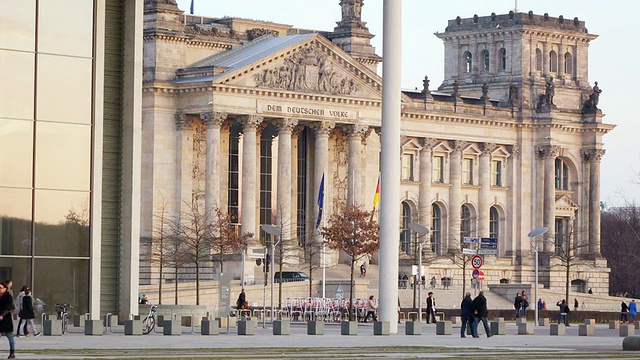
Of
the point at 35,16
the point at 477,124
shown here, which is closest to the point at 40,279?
the point at 35,16

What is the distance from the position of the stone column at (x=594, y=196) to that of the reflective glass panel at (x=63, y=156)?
291ft

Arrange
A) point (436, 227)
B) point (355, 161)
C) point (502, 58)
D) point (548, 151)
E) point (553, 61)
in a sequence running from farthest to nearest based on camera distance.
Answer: point (553, 61) < point (502, 58) < point (548, 151) < point (436, 227) < point (355, 161)

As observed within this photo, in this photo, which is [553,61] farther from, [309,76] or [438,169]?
[309,76]

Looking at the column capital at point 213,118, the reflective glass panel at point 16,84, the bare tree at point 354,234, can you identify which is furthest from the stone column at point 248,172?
the reflective glass panel at point 16,84

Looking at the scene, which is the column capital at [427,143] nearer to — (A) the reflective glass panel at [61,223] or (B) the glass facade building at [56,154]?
(B) the glass facade building at [56,154]

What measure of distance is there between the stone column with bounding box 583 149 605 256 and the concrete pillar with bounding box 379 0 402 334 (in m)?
91.0

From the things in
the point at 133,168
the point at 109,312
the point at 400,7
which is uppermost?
the point at 400,7

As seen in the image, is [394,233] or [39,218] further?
[39,218]

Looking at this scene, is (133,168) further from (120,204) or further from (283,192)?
(283,192)

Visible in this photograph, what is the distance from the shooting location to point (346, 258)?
128375 mm

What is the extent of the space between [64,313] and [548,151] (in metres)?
86.7

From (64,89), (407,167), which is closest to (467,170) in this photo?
(407,167)

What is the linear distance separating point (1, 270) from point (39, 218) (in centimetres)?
218

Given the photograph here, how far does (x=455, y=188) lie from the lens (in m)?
141
